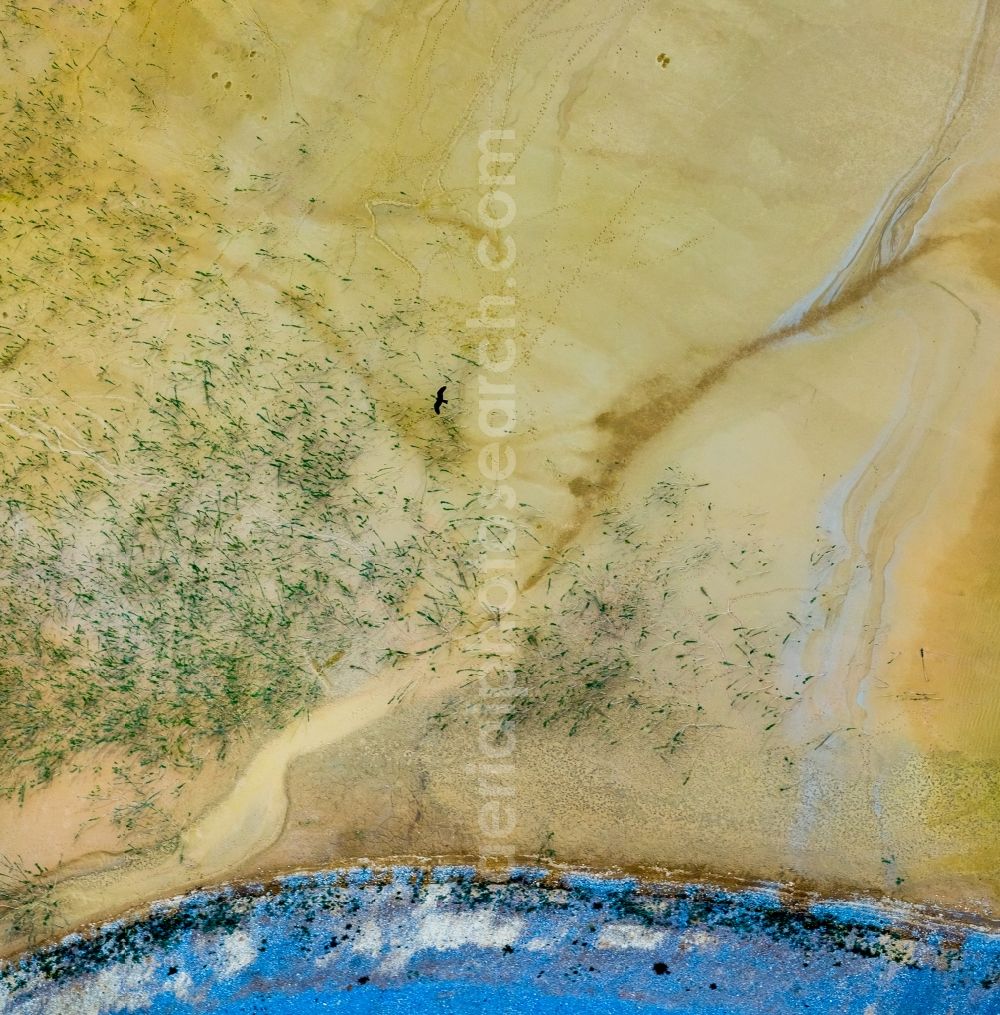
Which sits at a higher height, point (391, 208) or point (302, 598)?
point (391, 208)

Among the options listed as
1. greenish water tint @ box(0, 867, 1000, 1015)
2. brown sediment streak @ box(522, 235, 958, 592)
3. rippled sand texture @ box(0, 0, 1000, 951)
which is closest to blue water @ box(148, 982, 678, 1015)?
greenish water tint @ box(0, 867, 1000, 1015)

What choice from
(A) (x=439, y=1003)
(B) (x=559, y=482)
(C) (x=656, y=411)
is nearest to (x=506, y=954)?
(A) (x=439, y=1003)

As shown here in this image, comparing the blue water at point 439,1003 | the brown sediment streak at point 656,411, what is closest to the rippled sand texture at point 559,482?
the brown sediment streak at point 656,411

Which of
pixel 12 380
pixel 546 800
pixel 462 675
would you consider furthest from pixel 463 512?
pixel 12 380

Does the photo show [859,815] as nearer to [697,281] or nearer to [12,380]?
[697,281]

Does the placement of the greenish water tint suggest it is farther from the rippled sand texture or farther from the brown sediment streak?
the brown sediment streak

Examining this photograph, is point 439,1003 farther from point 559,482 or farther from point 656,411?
point 656,411
